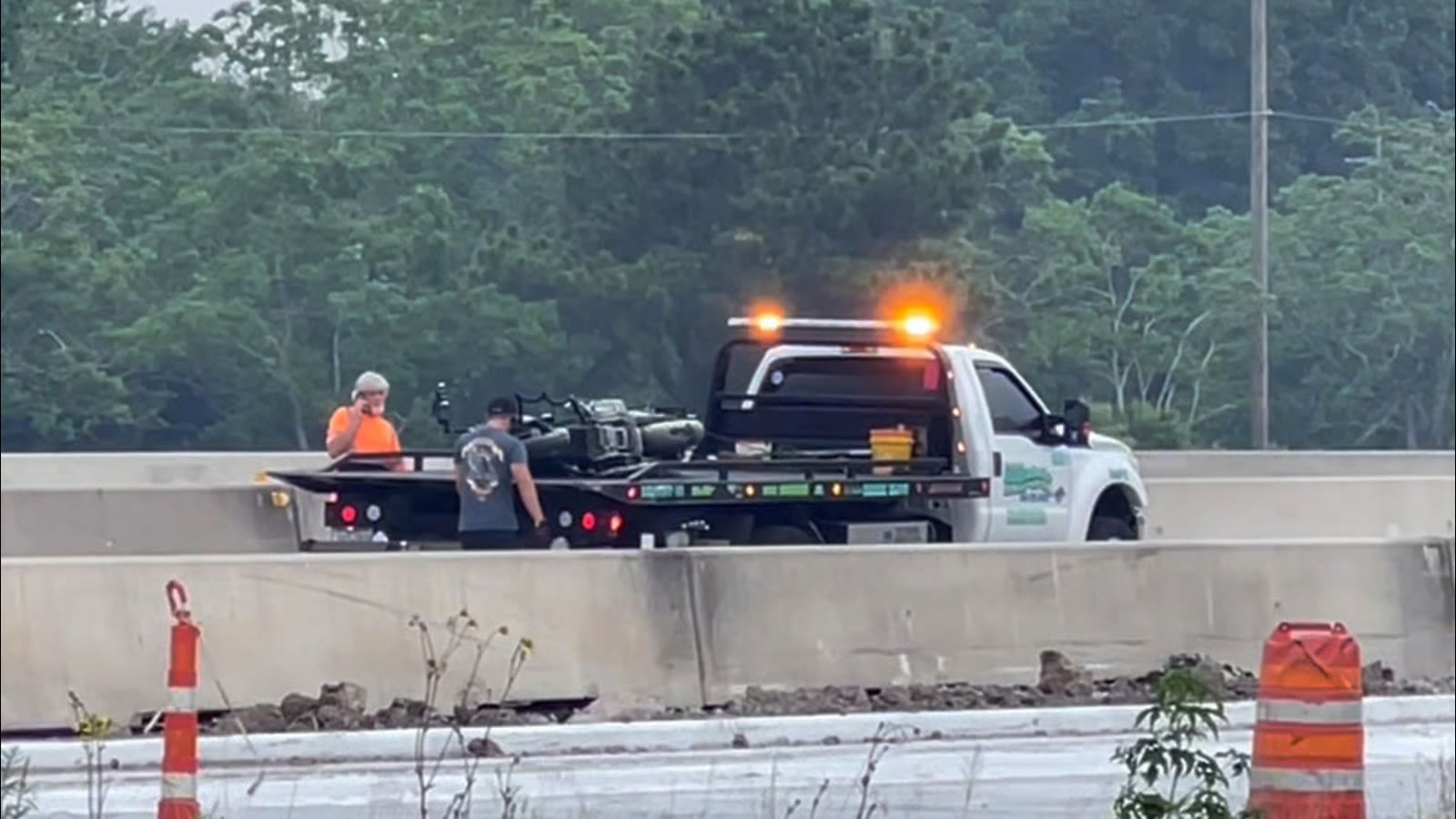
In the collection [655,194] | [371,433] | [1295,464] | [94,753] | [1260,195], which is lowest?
[1295,464]

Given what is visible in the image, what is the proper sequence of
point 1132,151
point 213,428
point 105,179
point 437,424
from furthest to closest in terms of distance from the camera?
point 213,428, point 105,179, point 437,424, point 1132,151

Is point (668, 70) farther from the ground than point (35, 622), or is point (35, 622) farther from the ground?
point (668, 70)

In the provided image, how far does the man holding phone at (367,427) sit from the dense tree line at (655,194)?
7.0 inches

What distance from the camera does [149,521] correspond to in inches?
902

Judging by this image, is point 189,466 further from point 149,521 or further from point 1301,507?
point 1301,507

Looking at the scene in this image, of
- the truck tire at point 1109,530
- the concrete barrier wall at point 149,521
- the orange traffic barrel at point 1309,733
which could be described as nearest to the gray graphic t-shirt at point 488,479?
the truck tire at point 1109,530

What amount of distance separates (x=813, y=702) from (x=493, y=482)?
254 cm

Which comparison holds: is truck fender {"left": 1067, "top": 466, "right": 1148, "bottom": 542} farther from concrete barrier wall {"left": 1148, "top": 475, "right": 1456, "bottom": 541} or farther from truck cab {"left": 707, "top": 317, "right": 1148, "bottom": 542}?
concrete barrier wall {"left": 1148, "top": 475, "right": 1456, "bottom": 541}

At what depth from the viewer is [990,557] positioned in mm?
16609

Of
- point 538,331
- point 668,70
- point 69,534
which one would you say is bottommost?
point 69,534

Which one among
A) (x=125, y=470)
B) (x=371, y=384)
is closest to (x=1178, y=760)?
(x=371, y=384)

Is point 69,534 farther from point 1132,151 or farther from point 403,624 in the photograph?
point 1132,151

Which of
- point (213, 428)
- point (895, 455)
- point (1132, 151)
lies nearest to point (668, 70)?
point (1132, 151)

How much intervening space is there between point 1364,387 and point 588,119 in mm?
5654
